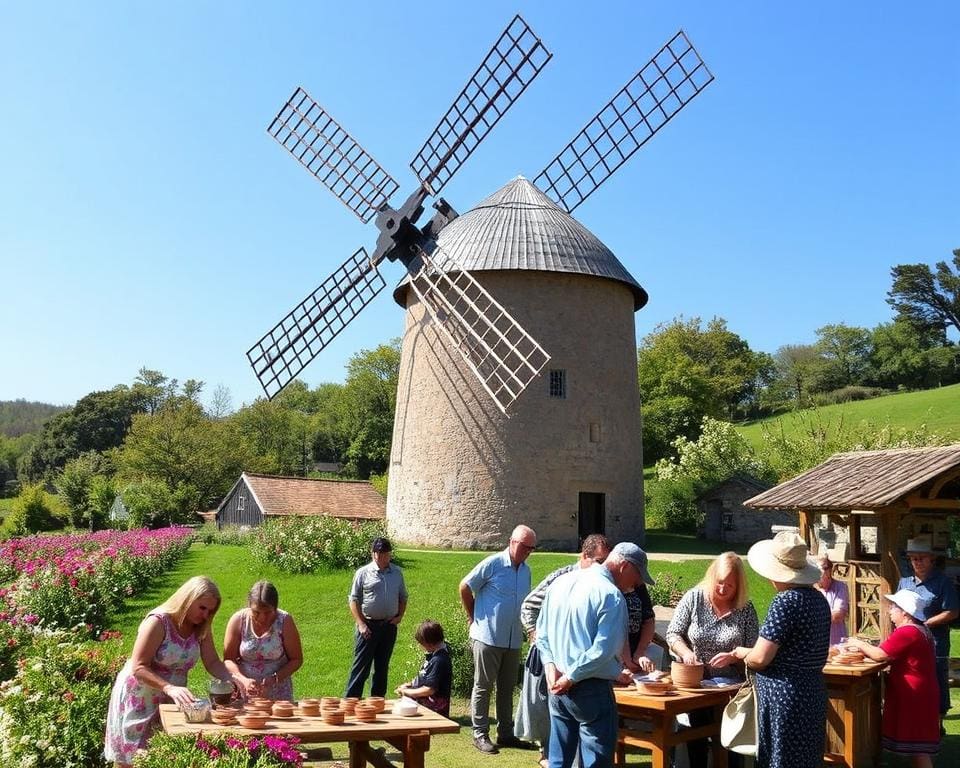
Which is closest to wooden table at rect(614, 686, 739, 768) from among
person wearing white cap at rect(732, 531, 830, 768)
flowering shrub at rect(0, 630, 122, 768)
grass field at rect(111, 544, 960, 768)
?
person wearing white cap at rect(732, 531, 830, 768)

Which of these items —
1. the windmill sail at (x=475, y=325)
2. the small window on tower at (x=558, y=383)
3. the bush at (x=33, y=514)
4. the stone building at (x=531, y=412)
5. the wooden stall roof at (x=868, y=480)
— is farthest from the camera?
the bush at (x=33, y=514)

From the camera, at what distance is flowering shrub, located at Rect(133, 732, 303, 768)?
3.75m

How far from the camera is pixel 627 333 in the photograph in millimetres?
21484

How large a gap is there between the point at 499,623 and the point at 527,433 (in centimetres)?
1297

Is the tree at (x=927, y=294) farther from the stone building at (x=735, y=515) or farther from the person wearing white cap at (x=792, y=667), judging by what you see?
the person wearing white cap at (x=792, y=667)

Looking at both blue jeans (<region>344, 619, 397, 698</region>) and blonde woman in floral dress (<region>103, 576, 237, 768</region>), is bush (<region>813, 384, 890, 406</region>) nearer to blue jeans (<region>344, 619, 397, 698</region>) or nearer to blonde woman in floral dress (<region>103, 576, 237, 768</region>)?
blue jeans (<region>344, 619, 397, 698</region>)

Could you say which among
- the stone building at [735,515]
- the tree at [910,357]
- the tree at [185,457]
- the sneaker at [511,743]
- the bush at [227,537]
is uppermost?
Result: the tree at [910,357]

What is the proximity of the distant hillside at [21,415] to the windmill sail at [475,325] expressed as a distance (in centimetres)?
12464

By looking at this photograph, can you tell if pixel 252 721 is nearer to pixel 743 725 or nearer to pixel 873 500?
pixel 743 725

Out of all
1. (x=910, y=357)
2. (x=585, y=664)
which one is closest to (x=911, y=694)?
(x=585, y=664)

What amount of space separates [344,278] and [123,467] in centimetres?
3762

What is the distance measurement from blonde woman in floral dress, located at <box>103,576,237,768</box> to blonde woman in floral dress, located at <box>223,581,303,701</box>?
0.59m

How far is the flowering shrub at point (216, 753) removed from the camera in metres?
3.75

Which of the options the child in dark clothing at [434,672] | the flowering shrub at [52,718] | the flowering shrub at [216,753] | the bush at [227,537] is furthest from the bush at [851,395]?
the flowering shrub at [216,753]
